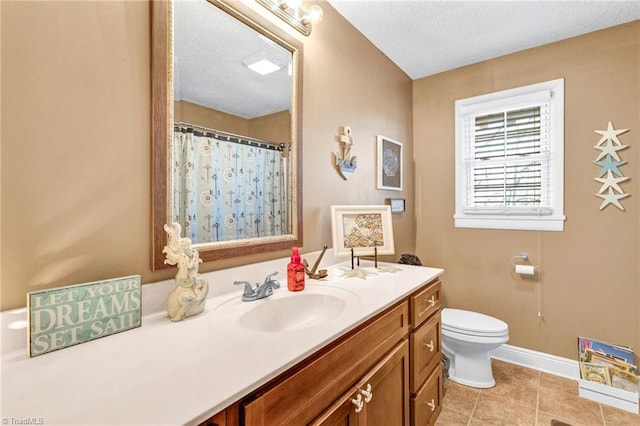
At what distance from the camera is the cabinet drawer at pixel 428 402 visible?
4.45 feet

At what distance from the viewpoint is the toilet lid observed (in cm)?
191

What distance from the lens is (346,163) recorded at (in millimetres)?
1885

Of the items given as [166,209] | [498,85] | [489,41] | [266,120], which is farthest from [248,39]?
[498,85]

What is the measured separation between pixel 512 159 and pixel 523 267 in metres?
0.89

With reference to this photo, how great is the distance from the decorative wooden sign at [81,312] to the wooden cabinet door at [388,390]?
0.76 metres

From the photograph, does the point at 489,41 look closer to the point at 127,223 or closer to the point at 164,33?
the point at 164,33

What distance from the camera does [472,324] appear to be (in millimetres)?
2018

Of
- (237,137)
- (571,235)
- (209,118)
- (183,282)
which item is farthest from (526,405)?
(209,118)

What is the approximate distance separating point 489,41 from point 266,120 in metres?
1.93

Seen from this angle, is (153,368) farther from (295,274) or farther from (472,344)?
(472,344)

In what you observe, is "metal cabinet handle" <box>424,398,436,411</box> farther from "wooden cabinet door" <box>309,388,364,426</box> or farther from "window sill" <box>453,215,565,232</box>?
"window sill" <box>453,215,565,232</box>

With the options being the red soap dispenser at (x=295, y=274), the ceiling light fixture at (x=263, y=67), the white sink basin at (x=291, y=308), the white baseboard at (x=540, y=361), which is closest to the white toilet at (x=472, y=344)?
the white baseboard at (x=540, y=361)

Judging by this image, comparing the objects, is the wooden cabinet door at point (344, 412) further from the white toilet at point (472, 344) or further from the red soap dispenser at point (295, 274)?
the white toilet at point (472, 344)

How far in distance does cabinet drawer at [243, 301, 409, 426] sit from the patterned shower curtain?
65cm
